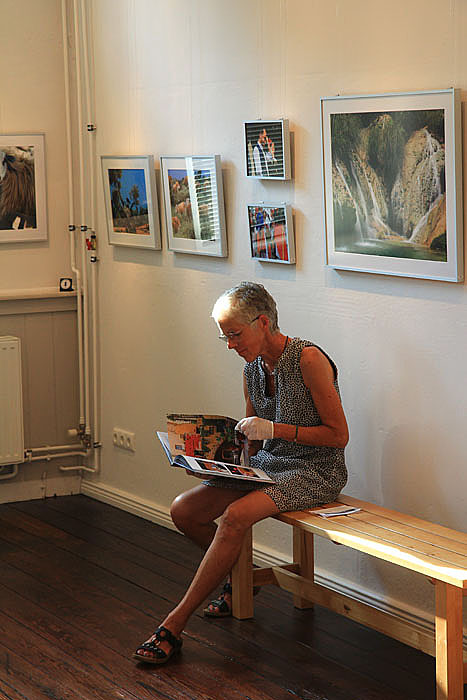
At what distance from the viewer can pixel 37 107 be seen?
577 centimetres

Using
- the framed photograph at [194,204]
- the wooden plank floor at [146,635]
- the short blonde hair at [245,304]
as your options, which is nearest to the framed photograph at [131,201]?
the framed photograph at [194,204]

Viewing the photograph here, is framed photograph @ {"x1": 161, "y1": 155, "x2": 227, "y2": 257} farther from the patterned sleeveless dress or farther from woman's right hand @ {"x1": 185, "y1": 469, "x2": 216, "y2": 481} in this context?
woman's right hand @ {"x1": 185, "y1": 469, "x2": 216, "y2": 481}

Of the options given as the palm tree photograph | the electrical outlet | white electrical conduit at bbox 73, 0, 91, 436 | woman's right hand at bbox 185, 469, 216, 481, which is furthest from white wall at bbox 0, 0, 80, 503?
woman's right hand at bbox 185, 469, 216, 481

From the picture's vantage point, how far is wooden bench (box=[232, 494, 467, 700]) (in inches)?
124

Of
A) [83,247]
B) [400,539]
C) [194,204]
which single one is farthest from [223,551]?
[83,247]

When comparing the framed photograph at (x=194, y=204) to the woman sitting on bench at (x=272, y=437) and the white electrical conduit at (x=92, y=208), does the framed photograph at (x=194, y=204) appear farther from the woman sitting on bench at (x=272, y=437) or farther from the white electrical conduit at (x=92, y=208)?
the woman sitting on bench at (x=272, y=437)

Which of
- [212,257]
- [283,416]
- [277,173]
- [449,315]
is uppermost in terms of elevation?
[277,173]

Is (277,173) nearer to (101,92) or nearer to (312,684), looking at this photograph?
(101,92)

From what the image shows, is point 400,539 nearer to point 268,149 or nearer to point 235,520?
point 235,520

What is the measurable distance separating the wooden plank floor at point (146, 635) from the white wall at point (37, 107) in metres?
1.64

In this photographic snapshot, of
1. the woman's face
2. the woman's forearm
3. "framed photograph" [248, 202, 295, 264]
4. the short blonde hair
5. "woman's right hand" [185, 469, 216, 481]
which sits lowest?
"woman's right hand" [185, 469, 216, 481]

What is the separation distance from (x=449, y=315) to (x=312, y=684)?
1.38 m

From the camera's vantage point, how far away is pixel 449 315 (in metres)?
3.60

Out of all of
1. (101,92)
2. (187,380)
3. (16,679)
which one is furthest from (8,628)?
(101,92)
